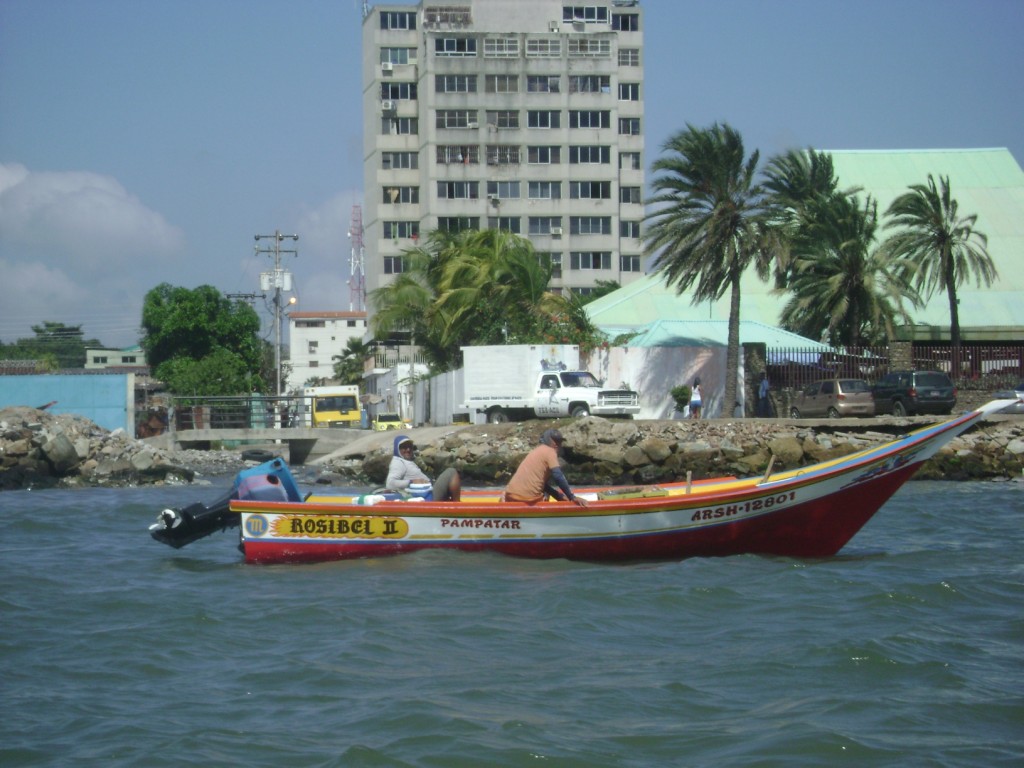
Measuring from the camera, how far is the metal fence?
3688 centimetres

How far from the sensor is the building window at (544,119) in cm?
6906

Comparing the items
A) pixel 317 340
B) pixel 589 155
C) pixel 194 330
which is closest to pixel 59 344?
pixel 317 340

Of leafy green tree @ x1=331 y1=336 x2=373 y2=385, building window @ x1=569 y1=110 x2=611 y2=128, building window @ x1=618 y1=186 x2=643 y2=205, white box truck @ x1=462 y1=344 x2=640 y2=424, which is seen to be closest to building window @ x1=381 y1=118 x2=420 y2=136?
building window @ x1=569 y1=110 x2=611 y2=128

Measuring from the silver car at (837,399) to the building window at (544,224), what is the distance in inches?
1446

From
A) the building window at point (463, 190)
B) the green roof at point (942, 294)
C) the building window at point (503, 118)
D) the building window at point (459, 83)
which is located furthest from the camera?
the building window at point (463, 190)

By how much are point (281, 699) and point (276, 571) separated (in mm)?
5452

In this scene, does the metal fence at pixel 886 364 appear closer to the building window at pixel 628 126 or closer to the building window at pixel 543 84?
the building window at pixel 543 84

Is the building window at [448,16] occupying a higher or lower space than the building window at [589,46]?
higher

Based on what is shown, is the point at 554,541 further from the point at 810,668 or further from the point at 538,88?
the point at 538,88

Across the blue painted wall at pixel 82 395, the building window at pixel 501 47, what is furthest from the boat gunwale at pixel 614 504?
the building window at pixel 501 47

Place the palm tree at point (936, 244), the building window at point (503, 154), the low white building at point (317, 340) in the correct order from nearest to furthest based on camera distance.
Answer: the palm tree at point (936, 244) → the building window at point (503, 154) → the low white building at point (317, 340)

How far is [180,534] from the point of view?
14711mm

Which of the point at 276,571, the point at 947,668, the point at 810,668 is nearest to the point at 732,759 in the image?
the point at 810,668

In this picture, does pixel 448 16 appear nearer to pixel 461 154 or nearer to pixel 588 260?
pixel 461 154
